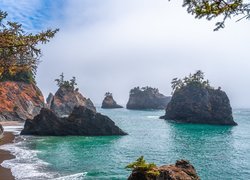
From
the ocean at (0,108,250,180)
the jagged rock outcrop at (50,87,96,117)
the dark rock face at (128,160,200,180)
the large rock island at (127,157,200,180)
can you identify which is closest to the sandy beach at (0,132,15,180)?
the ocean at (0,108,250,180)

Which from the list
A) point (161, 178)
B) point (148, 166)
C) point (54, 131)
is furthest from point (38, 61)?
point (54, 131)

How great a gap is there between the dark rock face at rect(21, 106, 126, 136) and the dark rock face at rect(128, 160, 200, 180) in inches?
2446

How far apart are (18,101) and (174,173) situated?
114891 mm

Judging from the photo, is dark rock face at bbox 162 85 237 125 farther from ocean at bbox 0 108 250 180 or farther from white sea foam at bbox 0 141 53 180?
white sea foam at bbox 0 141 53 180

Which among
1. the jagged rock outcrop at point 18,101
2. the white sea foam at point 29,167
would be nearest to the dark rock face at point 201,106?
the jagged rock outcrop at point 18,101

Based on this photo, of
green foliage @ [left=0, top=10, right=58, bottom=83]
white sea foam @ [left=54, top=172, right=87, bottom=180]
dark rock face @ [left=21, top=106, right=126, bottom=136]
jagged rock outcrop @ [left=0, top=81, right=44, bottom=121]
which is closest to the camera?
green foliage @ [left=0, top=10, right=58, bottom=83]

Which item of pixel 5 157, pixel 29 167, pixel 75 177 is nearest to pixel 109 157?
pixel 29 167

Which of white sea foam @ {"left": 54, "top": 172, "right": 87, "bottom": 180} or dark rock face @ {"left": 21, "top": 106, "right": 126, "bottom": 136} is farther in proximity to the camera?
dark rock face @ {"left": 21, "top": 106, "right": 126, "bottom": 136}

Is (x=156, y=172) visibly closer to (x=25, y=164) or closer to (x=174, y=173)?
(x=174, y=173)

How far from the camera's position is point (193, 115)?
5723 inches

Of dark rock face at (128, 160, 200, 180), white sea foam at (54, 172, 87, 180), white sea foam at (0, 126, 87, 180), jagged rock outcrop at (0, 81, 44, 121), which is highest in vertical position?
jagged rock outcrop at (0, 81, 44, 121)

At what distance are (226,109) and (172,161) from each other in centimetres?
9609

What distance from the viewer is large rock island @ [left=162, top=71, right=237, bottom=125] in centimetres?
14138

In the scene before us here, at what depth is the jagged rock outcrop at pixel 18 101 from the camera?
121375 mm
